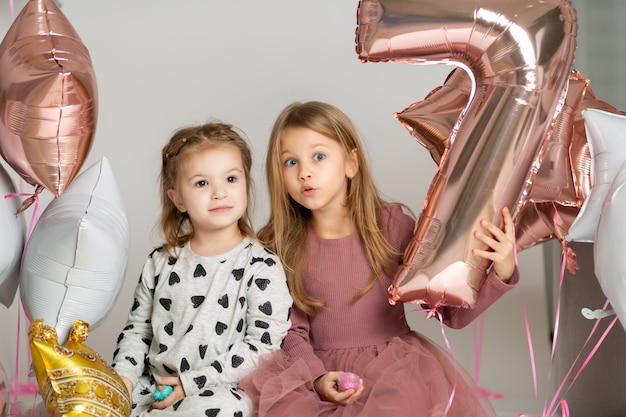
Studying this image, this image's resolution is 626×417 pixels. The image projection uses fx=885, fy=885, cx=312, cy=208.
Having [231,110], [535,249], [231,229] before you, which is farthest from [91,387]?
[535,249]

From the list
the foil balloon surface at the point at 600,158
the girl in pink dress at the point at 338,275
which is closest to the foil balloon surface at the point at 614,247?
the foil balloon surface at the point at 600,158

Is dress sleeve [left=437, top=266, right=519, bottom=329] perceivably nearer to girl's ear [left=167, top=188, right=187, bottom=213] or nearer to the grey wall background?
girl's ear [left=167, top=188, right=187, bottom=213]

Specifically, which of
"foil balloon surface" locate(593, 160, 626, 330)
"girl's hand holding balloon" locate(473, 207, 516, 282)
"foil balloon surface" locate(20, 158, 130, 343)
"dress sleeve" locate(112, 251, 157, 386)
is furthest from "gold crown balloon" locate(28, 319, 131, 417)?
"foil balloon surface" locate(593, 160, 626, 330)

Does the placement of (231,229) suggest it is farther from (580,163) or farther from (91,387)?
(580,163)

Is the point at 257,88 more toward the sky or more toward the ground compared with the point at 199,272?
more toward the sky

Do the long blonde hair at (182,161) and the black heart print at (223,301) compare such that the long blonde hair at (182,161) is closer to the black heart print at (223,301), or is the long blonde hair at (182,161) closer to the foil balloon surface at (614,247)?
the black heart print at (223,301)

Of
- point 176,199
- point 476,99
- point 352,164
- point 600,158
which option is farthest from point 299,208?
point 600,158

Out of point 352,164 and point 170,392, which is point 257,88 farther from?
point 170,392

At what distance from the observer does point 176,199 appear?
1.62 m

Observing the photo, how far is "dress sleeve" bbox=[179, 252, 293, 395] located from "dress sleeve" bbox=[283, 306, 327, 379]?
0.13 feet

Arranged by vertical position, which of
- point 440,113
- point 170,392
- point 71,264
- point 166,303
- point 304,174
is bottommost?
point 170,392

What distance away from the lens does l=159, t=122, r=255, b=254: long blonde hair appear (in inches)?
62.1

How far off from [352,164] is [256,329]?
373mm

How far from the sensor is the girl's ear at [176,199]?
1.61 meters
